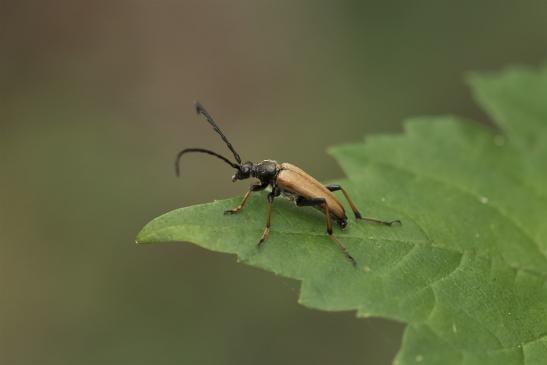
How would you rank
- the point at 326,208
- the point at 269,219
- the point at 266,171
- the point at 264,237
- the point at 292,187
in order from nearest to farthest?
the point at 264,237
the point at 269,219
the point at 326,208
the point at 292,187
the point at 266,171

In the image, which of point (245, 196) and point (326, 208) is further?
point (326, 208)

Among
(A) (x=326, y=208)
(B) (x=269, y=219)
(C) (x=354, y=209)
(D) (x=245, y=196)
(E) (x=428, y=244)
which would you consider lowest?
(E) (x=428, y=244)

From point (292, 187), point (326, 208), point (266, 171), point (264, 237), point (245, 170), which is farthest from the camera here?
point (245, 170)

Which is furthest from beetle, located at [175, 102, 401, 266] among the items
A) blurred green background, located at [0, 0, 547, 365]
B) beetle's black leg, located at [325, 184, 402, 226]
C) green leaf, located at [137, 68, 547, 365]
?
blurred green background, located at [0, 0, 547, 365]

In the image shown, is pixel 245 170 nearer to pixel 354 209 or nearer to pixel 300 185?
pixel 300 185

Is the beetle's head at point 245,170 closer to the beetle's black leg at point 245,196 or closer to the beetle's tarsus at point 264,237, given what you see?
the beetle's black leg at point 245,196

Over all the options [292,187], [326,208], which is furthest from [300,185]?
[326,208]

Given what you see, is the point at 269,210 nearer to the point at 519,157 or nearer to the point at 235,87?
the point at 519,157

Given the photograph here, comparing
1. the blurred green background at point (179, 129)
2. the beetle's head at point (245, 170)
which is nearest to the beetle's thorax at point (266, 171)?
the beetle's head at point (245, 170)

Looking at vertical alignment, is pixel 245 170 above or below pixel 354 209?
above
